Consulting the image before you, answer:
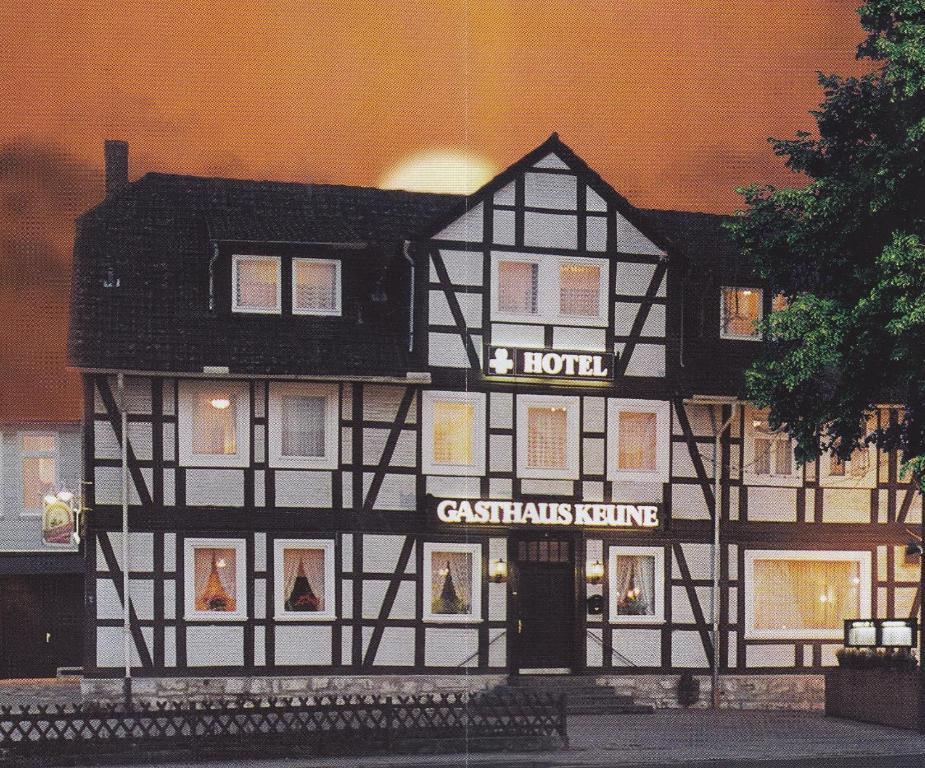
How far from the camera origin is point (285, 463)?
28703 mm

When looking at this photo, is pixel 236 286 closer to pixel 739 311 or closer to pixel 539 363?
pixel 539 363

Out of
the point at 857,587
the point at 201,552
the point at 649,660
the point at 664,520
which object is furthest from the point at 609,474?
the point at 201,552

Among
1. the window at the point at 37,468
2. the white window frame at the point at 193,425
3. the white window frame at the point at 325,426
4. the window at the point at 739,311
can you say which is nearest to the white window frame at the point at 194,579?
the white window frame at the point at 193,425

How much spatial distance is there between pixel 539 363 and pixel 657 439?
2898mm

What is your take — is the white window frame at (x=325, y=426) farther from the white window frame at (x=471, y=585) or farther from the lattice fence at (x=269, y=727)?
the lattice fence at (x=269, y=727)

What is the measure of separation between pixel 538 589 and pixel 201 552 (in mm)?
6494

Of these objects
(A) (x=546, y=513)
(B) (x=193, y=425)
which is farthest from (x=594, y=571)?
(B) (x=193, y=425)

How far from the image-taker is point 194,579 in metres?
28.4

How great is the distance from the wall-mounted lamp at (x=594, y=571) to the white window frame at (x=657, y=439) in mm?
1661

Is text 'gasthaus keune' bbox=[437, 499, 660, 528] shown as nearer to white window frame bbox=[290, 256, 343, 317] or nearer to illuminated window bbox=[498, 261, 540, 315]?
illuminated window bbox=[498, 261, 540, 315]

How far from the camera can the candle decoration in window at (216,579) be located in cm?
2845

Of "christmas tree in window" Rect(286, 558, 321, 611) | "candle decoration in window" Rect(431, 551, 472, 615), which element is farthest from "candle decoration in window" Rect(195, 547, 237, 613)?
"candle decoration in window" Rect(431, 551, 472, 615)

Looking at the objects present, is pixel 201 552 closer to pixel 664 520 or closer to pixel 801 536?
pixel 664 520

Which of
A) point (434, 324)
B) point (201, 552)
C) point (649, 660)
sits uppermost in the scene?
point (434, 324)
